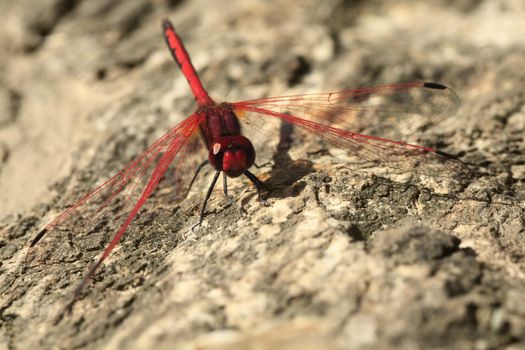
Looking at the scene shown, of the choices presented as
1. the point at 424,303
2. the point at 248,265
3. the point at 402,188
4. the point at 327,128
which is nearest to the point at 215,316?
the point at 248,265

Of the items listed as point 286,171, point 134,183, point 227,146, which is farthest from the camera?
point 134,183

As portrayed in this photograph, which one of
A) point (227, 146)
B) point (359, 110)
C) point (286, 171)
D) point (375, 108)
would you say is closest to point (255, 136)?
point (286, 171)

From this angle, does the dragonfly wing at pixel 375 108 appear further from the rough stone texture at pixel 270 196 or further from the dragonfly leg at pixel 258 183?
the dragonfly leg at pixel 258 183

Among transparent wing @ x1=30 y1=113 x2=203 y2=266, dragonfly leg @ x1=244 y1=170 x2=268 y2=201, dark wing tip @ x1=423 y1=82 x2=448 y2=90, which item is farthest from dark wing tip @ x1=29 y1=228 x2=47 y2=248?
dark wing tip @ x1=423 y1=82 x2=448 y2=90

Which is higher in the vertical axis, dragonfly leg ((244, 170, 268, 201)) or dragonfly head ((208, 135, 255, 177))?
dragonfly head ((208, 135, 255, 177))

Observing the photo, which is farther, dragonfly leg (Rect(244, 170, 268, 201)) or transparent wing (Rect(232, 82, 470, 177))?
transparent wing (Rect(232, 82, 470, 177))

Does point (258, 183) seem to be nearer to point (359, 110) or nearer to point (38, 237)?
point (359, 110)

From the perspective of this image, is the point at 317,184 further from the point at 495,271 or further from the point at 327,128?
the point at 495,271

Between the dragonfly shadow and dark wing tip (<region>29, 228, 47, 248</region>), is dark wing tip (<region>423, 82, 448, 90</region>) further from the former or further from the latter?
dark wing tip (<region>29, 228, 47, 248</region>)
